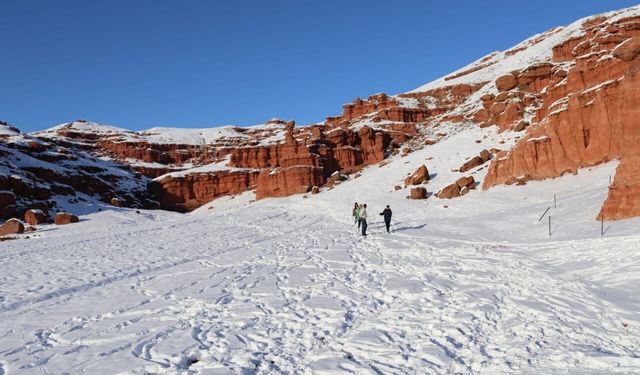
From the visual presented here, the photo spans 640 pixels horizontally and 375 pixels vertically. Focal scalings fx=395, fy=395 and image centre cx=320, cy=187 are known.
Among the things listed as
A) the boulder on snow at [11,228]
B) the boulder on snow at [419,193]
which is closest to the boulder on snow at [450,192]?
the boulder on snow at [419,193]

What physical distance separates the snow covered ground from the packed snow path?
48 millimetres

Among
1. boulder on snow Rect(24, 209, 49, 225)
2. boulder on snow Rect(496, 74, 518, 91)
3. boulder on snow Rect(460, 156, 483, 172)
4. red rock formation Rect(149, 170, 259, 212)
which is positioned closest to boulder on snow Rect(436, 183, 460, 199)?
boulder on snow Rect(460, 156, 483, 172)

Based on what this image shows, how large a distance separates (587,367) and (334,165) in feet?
300

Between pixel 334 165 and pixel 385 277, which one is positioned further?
pixel 334 165

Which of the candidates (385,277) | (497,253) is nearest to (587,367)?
(385,277)

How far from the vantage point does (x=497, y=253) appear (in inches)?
678

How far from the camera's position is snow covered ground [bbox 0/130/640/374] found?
711cm

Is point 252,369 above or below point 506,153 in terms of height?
below

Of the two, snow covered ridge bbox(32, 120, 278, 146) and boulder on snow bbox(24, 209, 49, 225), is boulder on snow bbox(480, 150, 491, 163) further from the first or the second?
snow covered ridge bbox(32, 120, 278, 146)

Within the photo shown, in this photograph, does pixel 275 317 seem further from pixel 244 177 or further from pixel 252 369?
pixel 244 177

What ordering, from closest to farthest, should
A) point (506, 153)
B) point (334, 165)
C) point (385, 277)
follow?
point (385, 277), point (506, 153), point (334, 165)

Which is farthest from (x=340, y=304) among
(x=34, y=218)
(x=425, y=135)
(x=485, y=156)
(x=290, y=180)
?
(x=425, y=135)

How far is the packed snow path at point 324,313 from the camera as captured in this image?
7.05 m

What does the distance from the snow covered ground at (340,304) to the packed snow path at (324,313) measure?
0.05 metres
